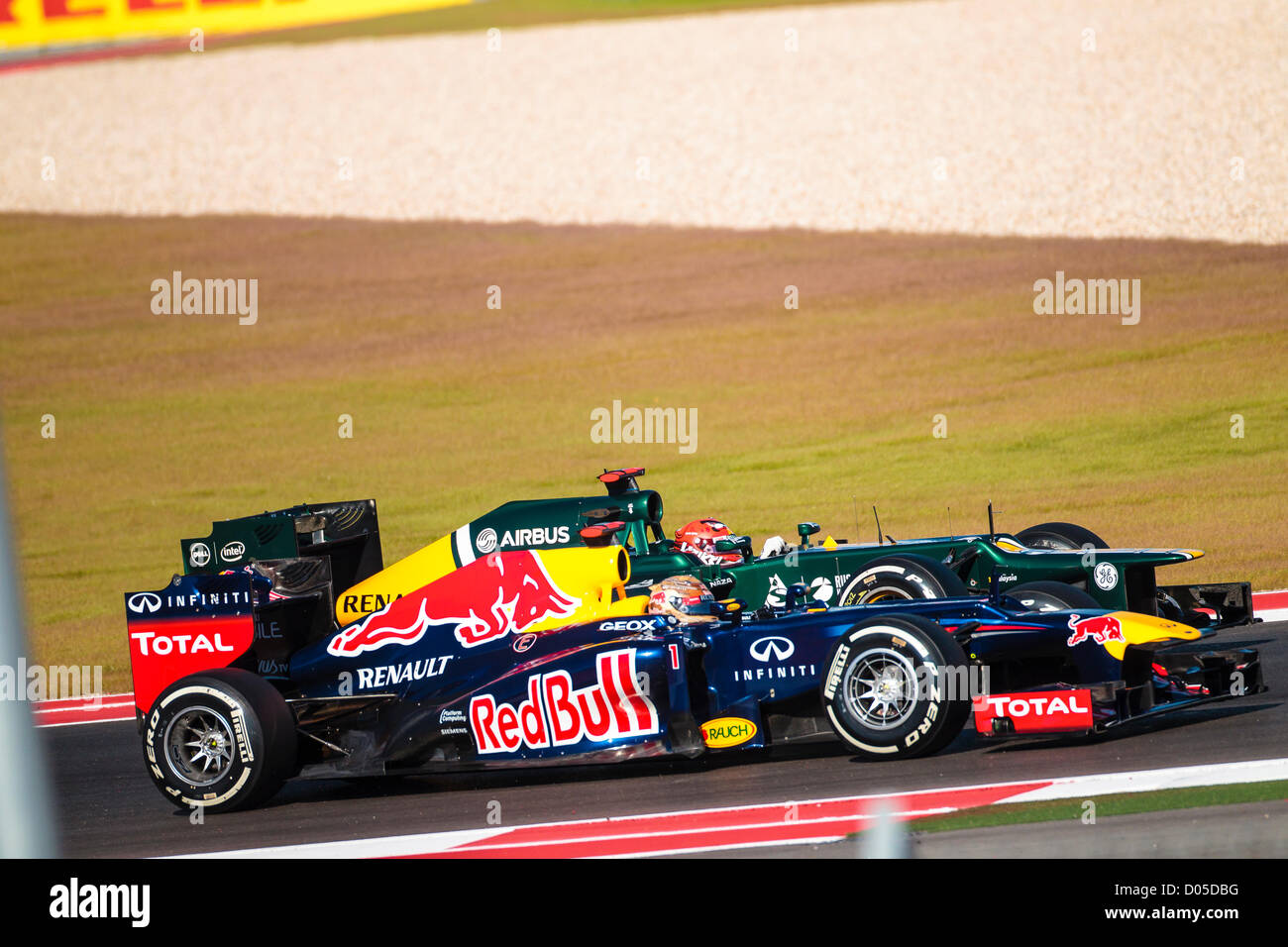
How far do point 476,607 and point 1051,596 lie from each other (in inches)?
126

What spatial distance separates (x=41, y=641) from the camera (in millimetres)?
17234

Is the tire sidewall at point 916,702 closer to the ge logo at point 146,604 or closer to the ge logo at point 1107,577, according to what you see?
the ge logo at point 1107,577

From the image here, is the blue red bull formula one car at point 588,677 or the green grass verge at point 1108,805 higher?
the blue red bull formula one car at point 588,677

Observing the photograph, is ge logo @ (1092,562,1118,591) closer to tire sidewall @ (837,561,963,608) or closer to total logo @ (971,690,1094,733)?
tire sidewall @ (837,561,963,608)

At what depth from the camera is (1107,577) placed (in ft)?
31.0

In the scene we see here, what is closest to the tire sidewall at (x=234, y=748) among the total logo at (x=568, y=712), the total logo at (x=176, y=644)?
the total logo at (x=176, y=644)

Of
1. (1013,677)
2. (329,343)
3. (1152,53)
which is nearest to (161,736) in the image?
(1013,677)

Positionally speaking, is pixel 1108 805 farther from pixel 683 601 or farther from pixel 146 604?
pixel 146 604

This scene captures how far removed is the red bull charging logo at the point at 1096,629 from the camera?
7.90 meters

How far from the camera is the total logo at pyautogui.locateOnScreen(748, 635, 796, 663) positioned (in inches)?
312

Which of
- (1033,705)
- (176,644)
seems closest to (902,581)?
(1033,705)

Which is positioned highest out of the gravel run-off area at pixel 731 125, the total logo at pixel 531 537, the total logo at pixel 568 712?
the gravel run-off area at pixel 731 125

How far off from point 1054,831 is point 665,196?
2610cm

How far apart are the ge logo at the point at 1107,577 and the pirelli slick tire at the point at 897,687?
2.19m
